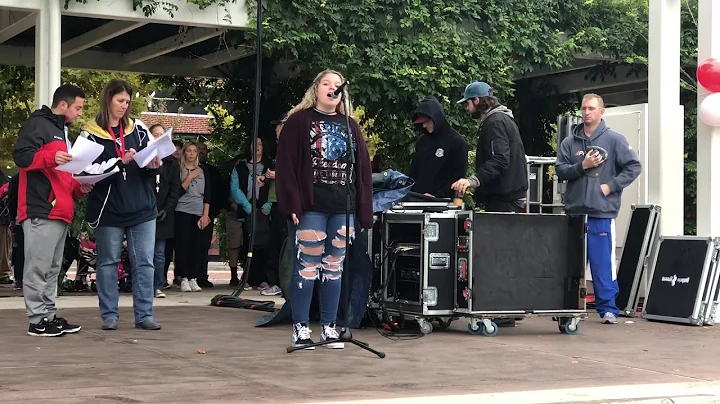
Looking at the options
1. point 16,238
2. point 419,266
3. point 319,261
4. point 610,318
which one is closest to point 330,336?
point 319,261

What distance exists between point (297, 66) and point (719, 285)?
5.59 metres

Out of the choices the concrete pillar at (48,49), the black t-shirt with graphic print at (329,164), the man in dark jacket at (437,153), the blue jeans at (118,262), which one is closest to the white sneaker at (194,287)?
the concrete pillar at (48,49)

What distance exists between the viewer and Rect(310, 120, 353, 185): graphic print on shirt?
24.4ft

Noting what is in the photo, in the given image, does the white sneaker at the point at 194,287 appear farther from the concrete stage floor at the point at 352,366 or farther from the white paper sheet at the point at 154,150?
the white paper sheet at the point at 154,150

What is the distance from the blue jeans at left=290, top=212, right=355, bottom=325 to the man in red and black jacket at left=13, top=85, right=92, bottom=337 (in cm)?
189

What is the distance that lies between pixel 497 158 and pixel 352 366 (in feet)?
9.45

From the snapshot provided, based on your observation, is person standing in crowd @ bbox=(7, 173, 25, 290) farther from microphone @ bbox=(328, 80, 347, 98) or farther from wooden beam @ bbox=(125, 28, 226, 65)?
microphone @ bbox=(328, 80, 347, 98)

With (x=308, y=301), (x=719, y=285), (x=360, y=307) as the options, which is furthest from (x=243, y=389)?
(x=719, y=285)

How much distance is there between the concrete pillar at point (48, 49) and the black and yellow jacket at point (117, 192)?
3.34 m

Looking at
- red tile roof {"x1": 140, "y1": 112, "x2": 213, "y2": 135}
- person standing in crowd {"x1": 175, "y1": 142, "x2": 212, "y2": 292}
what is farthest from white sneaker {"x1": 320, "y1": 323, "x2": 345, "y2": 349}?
red tile roof {"x1": 140, "y1": 112, "x2": 213, "y2": 135}

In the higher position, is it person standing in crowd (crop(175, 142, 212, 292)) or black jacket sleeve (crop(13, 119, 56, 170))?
black jacket sleeve (crop(13, 119, 56, 170))

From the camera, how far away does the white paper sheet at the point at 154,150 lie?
8.15 meters

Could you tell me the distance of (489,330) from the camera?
8.73 m

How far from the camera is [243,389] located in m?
5.90
